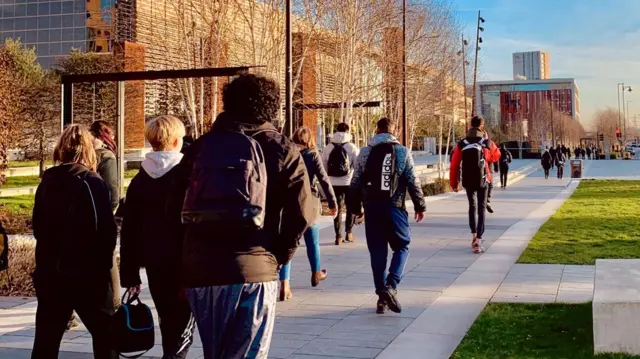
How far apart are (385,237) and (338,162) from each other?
14.3 ft

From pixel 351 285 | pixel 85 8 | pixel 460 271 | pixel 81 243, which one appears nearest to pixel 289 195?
pixel 81 243

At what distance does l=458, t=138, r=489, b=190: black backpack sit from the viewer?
1011 centimetres

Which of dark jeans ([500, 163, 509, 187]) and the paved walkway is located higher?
dark jeans ([500, 163, 509, 187])

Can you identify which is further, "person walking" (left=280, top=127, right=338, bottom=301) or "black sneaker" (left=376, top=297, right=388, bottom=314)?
"person walking" (left=280, top=127, right=338, bottom=301)

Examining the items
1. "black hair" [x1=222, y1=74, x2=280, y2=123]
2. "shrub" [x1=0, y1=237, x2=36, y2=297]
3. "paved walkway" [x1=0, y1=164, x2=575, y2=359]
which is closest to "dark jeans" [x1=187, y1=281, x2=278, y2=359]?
"black hair" [x1=222, y1=74, x2=280, y2=123]

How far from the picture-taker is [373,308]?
22.7 ft

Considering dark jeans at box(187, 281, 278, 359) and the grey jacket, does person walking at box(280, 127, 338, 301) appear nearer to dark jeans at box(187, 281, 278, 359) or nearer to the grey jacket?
the grey jacket

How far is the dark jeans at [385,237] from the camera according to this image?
6.52 meters

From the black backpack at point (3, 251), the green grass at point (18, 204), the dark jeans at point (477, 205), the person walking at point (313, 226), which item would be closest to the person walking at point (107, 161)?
the black backpack at point (3, 251)

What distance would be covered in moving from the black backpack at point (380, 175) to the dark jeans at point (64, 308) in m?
2.93

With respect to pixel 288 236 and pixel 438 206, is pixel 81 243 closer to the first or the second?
pixel 288 236

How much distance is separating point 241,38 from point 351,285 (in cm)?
1522

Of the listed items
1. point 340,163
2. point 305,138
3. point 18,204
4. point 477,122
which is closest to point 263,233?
point 305,138

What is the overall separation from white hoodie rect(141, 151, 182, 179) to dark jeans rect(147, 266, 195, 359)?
0.59 meters
